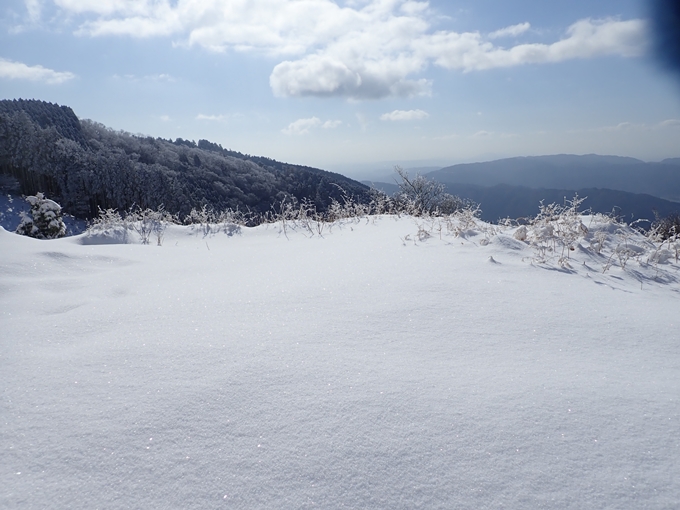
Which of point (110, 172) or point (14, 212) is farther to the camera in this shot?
Answer: point (110, 172)

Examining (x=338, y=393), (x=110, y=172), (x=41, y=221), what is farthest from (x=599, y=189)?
(x=338, y=393)

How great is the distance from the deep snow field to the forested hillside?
2218cm

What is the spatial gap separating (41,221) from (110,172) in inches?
1518

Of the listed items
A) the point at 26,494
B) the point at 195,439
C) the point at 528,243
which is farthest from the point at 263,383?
the point at 528,243

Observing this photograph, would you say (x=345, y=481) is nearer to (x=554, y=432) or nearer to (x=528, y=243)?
(x=554, y=432)

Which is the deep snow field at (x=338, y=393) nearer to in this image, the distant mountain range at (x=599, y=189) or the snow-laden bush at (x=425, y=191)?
the distant mountain range at (x=599, y=189)

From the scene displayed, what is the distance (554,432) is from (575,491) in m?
0.22

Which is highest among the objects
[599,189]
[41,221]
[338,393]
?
[599,189]

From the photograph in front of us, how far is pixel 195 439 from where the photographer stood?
45.3 inches

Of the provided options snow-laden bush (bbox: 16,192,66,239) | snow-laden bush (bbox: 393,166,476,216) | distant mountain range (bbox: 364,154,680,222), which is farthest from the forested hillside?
distant mountain range (bbox: 364,154,680,222)

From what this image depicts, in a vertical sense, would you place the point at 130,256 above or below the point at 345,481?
above

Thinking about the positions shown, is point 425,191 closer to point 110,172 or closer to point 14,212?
point 14,212

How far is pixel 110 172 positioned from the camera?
137 feet

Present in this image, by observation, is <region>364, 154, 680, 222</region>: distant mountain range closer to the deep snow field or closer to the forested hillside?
the deep snow field
